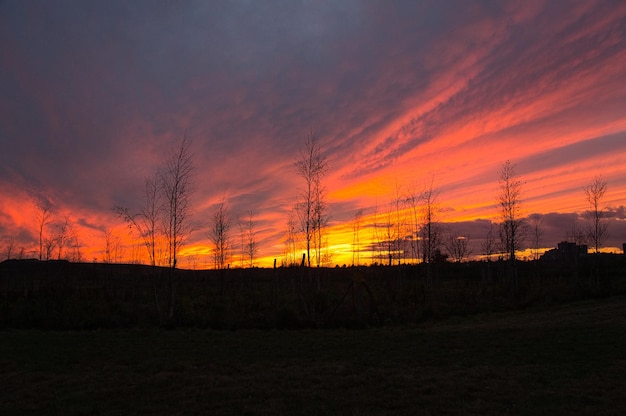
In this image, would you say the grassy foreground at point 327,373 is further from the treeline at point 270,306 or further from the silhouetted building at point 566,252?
the silhouetted building at point 566,252

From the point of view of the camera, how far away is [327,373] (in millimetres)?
7953

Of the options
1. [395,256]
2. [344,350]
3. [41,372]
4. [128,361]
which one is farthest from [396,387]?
[395,256]

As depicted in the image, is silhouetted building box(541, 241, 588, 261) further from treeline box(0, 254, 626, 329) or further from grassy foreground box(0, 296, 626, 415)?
grassy foreground box(0, 296, 626, 415)

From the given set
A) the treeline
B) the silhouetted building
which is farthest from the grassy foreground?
the silhouetted building

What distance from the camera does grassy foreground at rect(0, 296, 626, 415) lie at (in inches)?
238

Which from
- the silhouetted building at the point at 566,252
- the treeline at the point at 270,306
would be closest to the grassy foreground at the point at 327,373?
the treeline at the point at 270,306

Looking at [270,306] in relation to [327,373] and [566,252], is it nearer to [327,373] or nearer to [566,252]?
[327,373]

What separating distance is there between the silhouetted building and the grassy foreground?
50.4 ft

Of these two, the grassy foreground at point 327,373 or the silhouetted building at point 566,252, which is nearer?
the grassy foreground at point 327,373

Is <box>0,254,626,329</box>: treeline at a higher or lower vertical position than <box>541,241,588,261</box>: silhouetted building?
lower

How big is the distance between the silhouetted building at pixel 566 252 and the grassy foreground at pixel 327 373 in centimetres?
1537

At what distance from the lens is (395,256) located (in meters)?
26.2

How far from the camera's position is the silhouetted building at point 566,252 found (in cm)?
2695

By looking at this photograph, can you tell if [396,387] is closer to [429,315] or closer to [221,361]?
[221,361]
